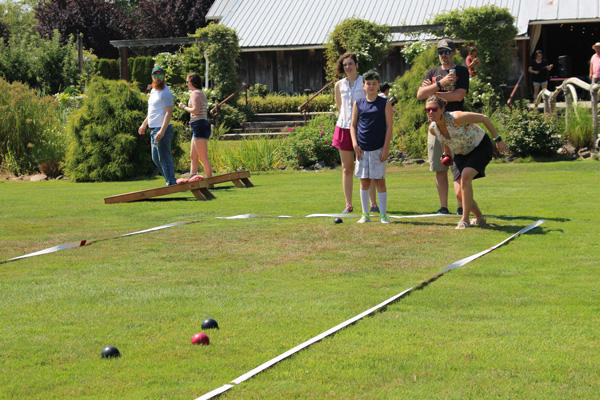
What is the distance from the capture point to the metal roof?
105 ft

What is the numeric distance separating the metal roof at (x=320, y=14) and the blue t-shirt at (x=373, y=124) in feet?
72.9

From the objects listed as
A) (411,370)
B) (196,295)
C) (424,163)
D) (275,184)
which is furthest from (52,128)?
(411,370)

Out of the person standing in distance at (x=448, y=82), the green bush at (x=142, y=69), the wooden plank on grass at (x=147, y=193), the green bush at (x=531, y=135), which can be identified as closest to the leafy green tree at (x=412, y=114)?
the green bush at (x=531, y=135)

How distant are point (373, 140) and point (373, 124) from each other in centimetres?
18

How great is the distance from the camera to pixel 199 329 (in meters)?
5.06

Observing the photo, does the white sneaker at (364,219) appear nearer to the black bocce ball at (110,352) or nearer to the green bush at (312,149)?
the black bocce ball at (110,352)

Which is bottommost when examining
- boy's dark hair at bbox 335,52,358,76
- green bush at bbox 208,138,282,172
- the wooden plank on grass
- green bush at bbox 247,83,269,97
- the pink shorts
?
the wooden plank on grass

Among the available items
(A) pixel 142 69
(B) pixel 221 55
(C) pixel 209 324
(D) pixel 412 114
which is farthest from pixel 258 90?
(C) pixel 209 324

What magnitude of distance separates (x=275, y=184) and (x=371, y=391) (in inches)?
457

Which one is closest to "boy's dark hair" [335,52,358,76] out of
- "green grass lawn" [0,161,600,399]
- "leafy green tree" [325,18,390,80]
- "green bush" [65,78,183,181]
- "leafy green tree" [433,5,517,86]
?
"green grass lawn" [0,161,600,399]

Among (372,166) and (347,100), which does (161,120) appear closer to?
(347,100)

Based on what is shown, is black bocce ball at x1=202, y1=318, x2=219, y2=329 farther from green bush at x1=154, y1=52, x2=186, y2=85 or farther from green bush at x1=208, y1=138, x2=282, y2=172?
green bush at x1=154, y1=52, x2=186, y2=85

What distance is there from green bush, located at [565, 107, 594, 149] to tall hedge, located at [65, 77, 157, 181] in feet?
31.3

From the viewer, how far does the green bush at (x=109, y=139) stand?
1791cm
